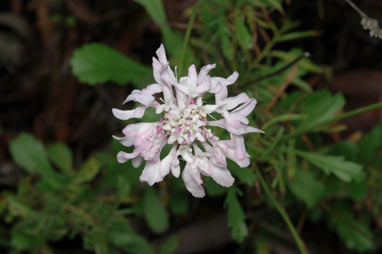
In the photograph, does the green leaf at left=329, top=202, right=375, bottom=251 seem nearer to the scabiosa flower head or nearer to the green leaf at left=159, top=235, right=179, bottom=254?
the green leaf at left=159, top=235, right=179, bottom=254

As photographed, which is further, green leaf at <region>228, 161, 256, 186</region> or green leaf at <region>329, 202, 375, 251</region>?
green leaf at <region>329, 202, 375, 251</region>

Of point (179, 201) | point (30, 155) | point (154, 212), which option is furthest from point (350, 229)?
point (30, 155)

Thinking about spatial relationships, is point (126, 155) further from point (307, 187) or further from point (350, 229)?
point (350, 229)

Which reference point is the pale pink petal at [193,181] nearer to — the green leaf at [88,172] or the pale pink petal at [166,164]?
the pale pink petal at [166,164]

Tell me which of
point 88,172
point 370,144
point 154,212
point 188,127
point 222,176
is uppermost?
point 188,127

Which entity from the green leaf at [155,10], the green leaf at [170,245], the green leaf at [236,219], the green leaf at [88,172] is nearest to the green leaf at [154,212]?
the green leaf at [170,245]

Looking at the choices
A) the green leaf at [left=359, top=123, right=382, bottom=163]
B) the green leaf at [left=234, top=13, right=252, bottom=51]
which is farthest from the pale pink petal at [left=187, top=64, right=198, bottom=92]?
the green leaf at [left=359, top=123, right=382, bottom=163]

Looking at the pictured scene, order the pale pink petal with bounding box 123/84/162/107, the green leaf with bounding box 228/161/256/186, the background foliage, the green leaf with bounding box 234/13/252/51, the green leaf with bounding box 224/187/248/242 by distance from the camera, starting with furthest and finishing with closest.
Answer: the background foliage
the green leaf with bounding box 234/13/252/51
the green leaf with bounding box 224/187/248/242
the green leaf with bounding box 228/161/256/186
the pale pink petal with bounding box 123/84/162/107

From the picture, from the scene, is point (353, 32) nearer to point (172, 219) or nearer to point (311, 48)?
point (311, 48)
